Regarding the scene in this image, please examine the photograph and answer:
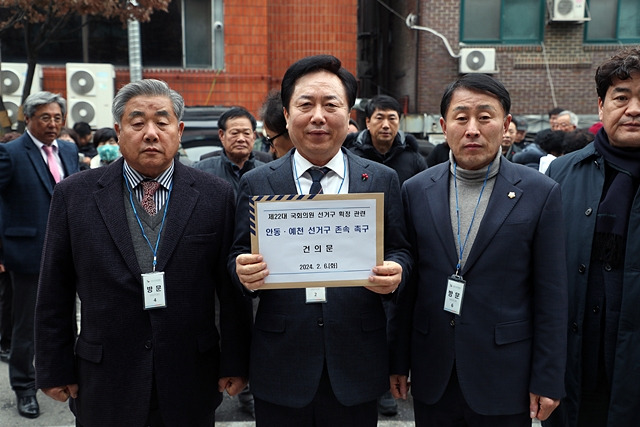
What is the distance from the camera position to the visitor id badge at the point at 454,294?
245 cm

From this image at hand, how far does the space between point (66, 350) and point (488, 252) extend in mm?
1978

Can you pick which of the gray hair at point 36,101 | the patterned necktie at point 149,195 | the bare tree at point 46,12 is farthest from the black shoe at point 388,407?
the bare tree at point 46,12

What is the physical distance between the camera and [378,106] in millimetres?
5430

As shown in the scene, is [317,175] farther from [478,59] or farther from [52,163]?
[478,59]

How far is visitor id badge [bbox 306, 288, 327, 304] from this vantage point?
2.41m

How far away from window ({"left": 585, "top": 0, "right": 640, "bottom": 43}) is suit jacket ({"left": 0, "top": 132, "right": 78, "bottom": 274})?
46.0ft

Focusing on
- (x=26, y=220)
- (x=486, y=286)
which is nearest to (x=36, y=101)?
(x=26, y=220)

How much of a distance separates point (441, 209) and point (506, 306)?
0.52 m

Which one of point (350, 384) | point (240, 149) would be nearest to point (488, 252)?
point (350, 384)

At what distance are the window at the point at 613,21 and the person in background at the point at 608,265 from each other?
43.9ft

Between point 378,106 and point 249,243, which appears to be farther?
point 378,106

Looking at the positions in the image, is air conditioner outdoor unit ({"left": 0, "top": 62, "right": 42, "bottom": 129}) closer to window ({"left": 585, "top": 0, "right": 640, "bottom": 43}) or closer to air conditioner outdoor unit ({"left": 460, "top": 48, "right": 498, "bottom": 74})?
air conditioner outdoor unit ({"left": 460, "top": 48, "right": 498, "bottom": 74})

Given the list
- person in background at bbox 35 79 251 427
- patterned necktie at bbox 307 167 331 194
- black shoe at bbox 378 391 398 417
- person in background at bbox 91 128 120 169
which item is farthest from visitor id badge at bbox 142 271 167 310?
person in background at bbox 91 128 120 169

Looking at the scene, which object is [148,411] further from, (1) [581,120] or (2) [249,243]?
(1) [581,120]
